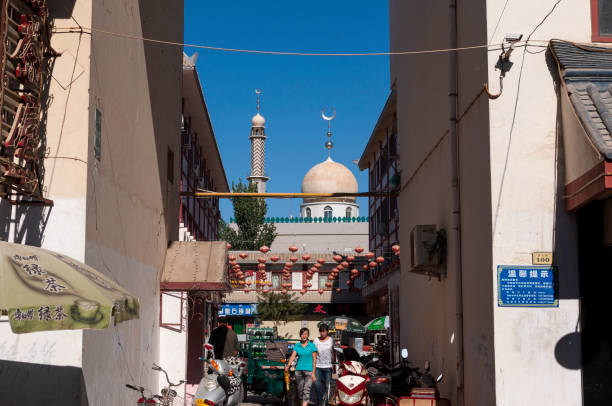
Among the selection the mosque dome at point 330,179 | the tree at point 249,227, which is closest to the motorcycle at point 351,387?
the tree at point 249,227

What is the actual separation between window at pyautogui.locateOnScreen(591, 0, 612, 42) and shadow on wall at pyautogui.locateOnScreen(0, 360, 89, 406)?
313 inches

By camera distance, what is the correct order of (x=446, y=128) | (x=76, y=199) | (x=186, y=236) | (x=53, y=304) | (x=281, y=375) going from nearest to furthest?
(x=53, y=304)
(x=76, y=199)
(x=446, y=128)
(x=281, y=375)
(x=186, y=236)

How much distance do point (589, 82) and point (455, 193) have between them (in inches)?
126

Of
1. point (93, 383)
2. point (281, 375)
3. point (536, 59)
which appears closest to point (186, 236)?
point (281, 375)

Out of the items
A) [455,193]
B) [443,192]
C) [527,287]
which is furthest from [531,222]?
[443,192]

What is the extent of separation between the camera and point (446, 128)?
14.4m

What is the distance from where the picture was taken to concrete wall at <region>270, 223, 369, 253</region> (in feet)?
232

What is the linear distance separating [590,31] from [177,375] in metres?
10.1

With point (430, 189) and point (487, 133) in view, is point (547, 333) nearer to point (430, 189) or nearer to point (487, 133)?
point (487, 133)

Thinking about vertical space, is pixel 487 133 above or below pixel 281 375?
above

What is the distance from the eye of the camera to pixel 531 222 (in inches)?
429

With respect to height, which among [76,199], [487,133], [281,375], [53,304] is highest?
[487,133]

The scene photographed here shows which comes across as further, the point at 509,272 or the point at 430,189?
the point at 430,189

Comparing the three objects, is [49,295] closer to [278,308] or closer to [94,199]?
[94,199]
